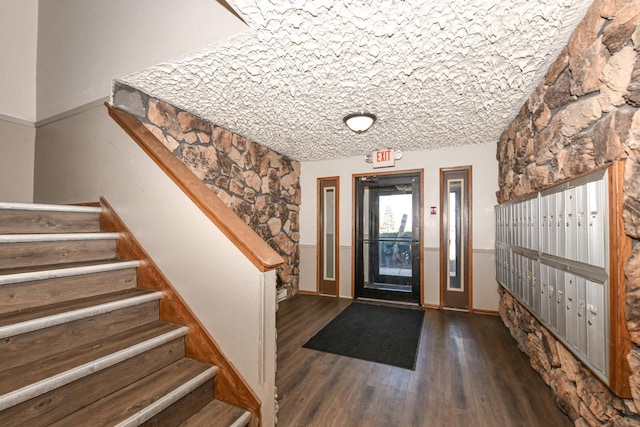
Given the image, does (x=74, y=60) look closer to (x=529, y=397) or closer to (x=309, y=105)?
(x=309, y=105)

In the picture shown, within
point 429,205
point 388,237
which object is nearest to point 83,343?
point 388,237

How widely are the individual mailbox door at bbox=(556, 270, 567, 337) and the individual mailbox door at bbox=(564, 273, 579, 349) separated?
4 centimetres

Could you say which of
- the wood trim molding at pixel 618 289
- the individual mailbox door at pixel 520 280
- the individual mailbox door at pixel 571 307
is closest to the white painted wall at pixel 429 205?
the individual mailbox door at pixel 520 280

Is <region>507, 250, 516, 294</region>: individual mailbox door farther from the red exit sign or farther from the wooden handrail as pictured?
the wooden handrail

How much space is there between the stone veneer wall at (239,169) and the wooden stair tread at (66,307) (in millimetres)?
1476

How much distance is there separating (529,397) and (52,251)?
338 centimetres

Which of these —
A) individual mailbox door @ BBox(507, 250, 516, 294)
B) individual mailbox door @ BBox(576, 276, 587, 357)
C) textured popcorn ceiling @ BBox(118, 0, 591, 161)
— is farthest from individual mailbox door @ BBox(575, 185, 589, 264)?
individual mailbox door @ BBox(507, 250, 516, 294)

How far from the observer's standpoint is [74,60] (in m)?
2.44

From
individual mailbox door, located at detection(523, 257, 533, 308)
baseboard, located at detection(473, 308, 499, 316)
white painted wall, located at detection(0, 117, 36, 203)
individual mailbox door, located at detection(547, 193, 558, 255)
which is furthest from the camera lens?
baseboard, located at detection(473, 308, 499, 316)

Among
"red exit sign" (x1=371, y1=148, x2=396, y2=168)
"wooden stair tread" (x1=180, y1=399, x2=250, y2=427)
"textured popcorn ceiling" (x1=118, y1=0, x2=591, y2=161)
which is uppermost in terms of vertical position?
"textured popcorn ceiling" (x1=118, y1=0, x2=591, y2=161)

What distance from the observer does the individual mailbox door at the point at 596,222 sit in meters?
1.27

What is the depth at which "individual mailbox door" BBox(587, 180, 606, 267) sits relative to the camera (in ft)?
4.15

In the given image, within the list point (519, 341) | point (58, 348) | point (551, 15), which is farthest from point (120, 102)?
point (519, 341)

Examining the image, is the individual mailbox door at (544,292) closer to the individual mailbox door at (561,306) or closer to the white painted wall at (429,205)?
the individual mailbox door at (561,306)
